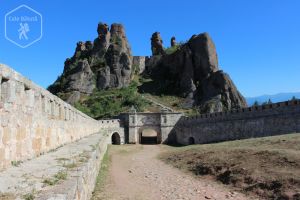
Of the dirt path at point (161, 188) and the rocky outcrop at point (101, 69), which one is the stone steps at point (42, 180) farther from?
the rocky outcrop at point (101, 69)

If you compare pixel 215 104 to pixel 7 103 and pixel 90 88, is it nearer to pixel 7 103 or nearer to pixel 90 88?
pixel 90 88

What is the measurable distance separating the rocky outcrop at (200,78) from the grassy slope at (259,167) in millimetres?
32457

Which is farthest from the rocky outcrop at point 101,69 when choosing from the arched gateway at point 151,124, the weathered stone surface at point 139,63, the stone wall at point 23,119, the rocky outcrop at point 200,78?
the stone wall at point 23,119

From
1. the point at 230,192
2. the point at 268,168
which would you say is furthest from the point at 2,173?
the point at 268,168

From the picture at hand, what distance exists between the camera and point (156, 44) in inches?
3137

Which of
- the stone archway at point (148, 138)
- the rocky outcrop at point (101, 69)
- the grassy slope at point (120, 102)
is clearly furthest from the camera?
the rocky outcrop at point (101, 69)

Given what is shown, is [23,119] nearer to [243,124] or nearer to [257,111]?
[257,111]

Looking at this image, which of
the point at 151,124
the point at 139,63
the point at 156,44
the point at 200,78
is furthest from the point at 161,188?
the point at 156,44

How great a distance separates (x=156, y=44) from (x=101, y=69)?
1959 cm

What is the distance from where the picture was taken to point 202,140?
1470 inches

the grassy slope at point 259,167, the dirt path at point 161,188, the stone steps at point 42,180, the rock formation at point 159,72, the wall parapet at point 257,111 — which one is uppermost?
the rock formation at point 159,72

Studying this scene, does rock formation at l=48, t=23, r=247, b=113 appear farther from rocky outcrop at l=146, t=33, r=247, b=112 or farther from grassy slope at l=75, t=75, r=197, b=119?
grassy slope at l=75, t=75, r=197, b=119

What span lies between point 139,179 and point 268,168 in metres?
5.90

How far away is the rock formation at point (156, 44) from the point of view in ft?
259
